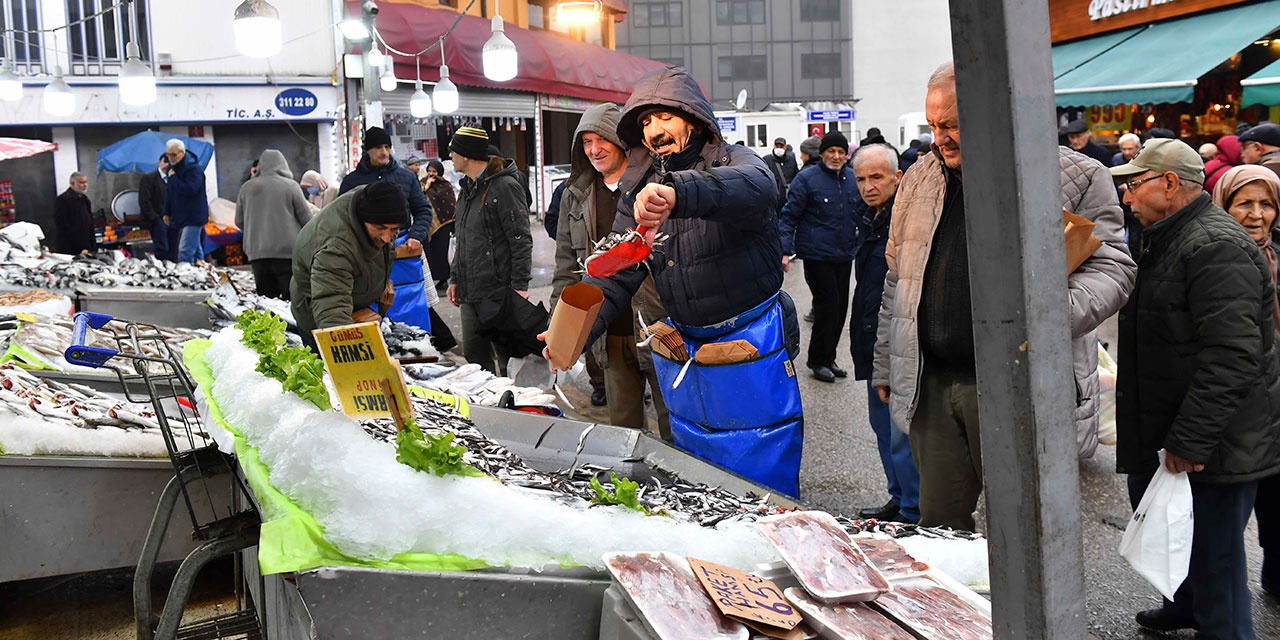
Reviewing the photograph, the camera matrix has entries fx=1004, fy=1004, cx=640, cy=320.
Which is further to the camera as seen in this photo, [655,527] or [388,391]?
[388,391]

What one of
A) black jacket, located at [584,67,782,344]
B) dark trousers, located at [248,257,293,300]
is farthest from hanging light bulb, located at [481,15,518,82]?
black jacket, located at [584,67,782,344]

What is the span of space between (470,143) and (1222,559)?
16.7 feet

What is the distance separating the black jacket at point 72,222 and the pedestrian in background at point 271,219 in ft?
23.5

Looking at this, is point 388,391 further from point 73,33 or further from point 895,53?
point 895,53

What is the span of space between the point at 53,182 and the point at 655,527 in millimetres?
19645

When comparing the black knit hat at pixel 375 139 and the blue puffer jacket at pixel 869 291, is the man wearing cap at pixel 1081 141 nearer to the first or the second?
the blue puffer jacket at pixel 869 291

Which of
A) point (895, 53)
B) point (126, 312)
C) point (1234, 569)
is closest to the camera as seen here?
point (1234, 569)

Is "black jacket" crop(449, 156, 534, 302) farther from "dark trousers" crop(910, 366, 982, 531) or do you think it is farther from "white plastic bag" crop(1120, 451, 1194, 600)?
"white plastic bag" crop(1120, 451, 1194, 600)

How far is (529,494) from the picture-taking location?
8.41 feet

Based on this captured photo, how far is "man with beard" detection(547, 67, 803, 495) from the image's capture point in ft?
12.8

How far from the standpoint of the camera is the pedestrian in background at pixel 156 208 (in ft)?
49.2

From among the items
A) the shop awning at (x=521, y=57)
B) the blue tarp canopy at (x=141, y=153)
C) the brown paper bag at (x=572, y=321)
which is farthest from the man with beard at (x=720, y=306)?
the shop awning at (x=521, y=57)

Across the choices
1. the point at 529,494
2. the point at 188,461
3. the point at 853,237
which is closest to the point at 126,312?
the point at 188,461

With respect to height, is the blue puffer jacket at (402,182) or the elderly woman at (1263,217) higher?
the blue puffer jacket at (402,182)
